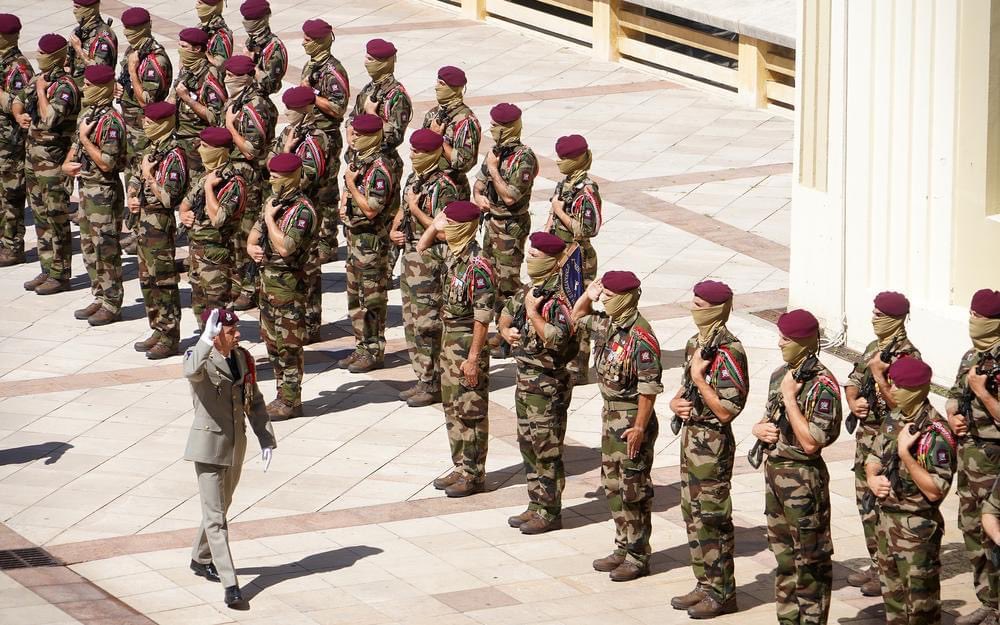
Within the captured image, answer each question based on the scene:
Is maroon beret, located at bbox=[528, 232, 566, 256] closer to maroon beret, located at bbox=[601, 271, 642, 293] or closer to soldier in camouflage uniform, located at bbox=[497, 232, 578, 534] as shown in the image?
soldier in camouflage uniform, located at bbox=[497, 232, 578, 534]

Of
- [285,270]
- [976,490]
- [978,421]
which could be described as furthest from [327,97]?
[976,490]

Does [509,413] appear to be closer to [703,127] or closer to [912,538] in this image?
[912,538]

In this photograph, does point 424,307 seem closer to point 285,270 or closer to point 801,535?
point 285,270

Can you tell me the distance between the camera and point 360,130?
48.2 ft

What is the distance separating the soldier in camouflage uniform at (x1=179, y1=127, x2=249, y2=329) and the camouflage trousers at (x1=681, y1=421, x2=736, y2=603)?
5.45 m

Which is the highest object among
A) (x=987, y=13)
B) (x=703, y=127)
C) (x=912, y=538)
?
(x=987, y=13)

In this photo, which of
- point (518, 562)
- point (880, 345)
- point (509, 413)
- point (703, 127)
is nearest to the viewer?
point (880, 345)

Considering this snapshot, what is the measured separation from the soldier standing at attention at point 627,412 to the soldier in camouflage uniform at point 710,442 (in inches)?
13.6

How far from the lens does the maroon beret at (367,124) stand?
578 inches

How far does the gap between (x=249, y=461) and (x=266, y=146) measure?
12.3ft

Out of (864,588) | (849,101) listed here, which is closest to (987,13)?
(849,101)

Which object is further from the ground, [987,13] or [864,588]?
[987,13]

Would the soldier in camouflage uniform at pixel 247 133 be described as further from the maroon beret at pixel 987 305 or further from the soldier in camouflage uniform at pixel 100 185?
the maroon beret at pixel 987 305

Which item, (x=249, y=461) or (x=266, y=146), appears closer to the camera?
(x=249, y=461)
